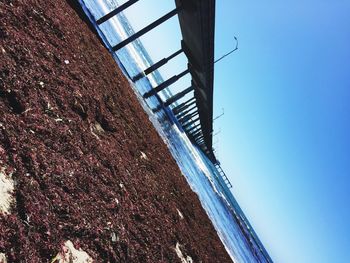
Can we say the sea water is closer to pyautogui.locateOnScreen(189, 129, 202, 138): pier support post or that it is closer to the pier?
the pier

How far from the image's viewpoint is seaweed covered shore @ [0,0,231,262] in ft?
10.5

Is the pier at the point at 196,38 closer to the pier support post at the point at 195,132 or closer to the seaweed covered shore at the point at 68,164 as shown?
the seaweed covered shore at the point at 68,164

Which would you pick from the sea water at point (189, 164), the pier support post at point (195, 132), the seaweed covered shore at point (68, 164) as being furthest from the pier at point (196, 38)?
the pier support post at point (195, 132)

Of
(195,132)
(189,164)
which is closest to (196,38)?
(189,164)

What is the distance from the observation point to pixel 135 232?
4895 millimetres

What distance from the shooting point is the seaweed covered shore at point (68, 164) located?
320 cm

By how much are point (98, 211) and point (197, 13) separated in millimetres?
10180

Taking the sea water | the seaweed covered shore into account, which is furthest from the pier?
the seaweed covered shore

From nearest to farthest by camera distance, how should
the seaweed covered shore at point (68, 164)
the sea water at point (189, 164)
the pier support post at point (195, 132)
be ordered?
1. the seaweed covered shore at point (68, 164)
2. the sea water at point (189, 164)
3. the pier support post at point (195, 132)

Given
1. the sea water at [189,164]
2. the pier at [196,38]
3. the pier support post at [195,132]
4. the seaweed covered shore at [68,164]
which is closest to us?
the seaweed covered shore at [68,164]

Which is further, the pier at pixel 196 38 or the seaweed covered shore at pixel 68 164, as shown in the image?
the pier at pixel 196 38

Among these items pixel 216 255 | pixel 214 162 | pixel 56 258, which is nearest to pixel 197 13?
pixel 216 255

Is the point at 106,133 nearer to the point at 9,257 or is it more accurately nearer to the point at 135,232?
the point at 135,232

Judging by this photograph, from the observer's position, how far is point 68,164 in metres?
4.17
